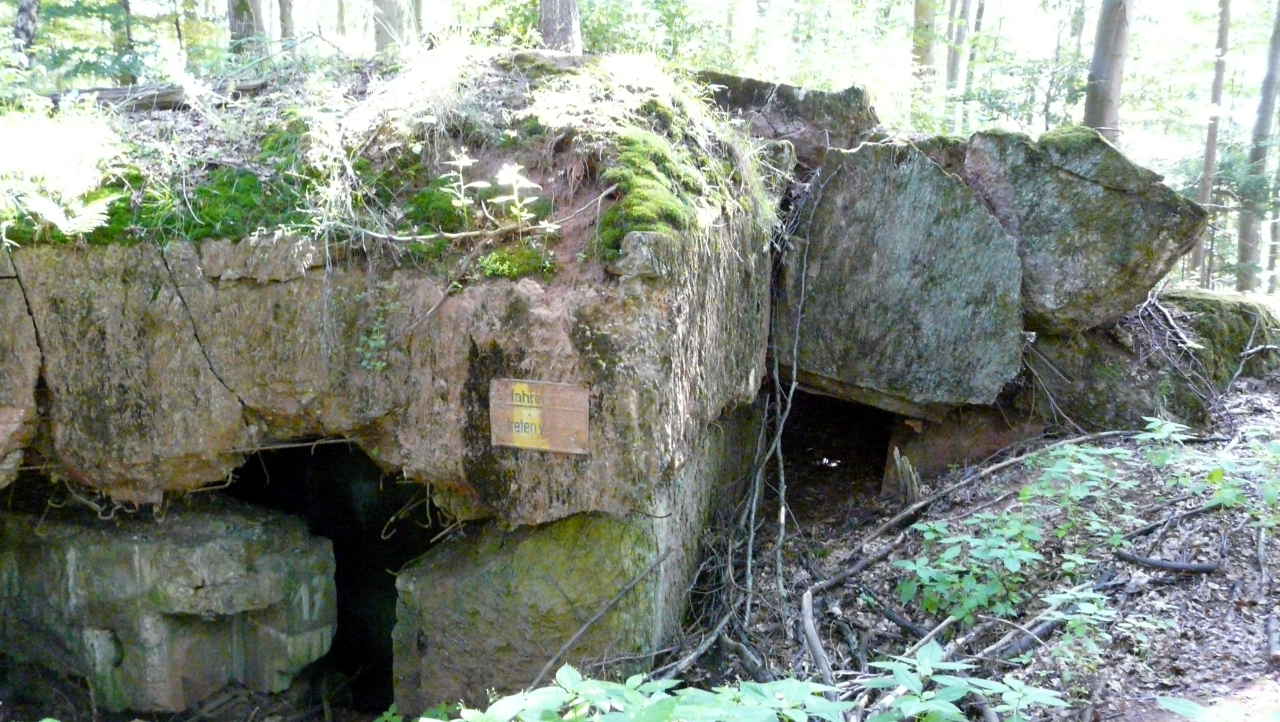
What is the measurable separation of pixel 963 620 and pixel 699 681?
1.25 metres

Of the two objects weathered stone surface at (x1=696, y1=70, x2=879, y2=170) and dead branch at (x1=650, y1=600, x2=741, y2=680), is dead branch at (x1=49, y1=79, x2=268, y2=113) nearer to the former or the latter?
weathered stone surface at (x1=696, y1=70, x2=879, y2=170)

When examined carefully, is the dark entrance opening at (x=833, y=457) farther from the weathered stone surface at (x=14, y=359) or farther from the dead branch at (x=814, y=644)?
the weathered stone surface at (x=14, y=359)

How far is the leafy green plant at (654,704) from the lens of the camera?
177 centimetres

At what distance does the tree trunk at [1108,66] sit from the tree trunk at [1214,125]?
502 centimetres

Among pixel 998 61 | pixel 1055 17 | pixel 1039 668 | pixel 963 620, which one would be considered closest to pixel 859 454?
pixel 963 620

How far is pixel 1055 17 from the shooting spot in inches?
667

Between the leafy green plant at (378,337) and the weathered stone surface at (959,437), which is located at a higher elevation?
the leafy green plant at (378,337)

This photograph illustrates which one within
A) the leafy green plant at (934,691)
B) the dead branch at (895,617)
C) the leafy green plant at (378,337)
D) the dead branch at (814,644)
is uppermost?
the leafy green plant at (378,337)

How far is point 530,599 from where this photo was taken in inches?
161

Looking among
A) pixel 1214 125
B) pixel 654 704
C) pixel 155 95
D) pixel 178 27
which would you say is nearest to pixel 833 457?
pixel 654 704

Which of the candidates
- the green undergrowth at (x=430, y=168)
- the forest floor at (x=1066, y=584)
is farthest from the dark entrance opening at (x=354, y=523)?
the forest floor at (x=1066, y=584)

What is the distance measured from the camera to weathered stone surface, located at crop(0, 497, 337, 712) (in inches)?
186

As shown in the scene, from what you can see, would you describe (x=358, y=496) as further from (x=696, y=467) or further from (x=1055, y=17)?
(x=1055, y=17)

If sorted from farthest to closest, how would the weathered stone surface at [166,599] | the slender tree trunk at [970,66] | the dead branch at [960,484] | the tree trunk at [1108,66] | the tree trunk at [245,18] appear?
the slender tree trunk at [970,66], the tree trunk at [245,18], the tree trunk at [1108,66], the dead branch at [960,484], the weathered stone surface at [166,599]
